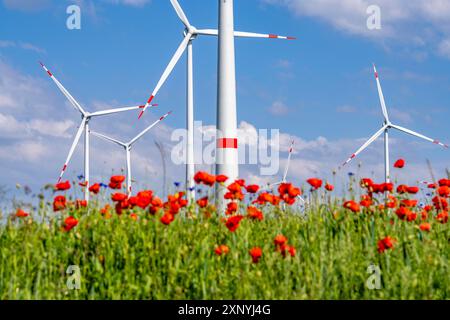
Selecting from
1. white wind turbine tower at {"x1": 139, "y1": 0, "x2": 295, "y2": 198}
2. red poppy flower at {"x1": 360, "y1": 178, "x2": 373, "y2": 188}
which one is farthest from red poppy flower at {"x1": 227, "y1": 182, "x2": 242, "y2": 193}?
white wind turbine tower at {"x1": 139, "y1": 0, "x2": 295, "y2": 198}

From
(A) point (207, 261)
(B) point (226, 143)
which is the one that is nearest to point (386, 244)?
(A) point (207, 261)

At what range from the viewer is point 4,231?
1122 centimetres

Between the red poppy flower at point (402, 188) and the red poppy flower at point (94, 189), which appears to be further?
the red poppy flower at point (402, 188)

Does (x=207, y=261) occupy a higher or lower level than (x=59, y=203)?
lower

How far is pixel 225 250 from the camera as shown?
8.80 m

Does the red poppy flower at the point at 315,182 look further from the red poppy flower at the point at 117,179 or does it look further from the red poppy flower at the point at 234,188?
the red poppy flower at the point at 117,179

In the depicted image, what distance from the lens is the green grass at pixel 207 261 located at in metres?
8.55

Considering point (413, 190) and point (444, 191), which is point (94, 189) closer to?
point (413, 190)

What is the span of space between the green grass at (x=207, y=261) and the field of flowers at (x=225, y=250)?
0.02m

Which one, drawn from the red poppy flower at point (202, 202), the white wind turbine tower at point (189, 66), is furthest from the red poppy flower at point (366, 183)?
the white wind turbine tower at point (189, 66)

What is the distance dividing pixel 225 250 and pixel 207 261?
1.32ft
